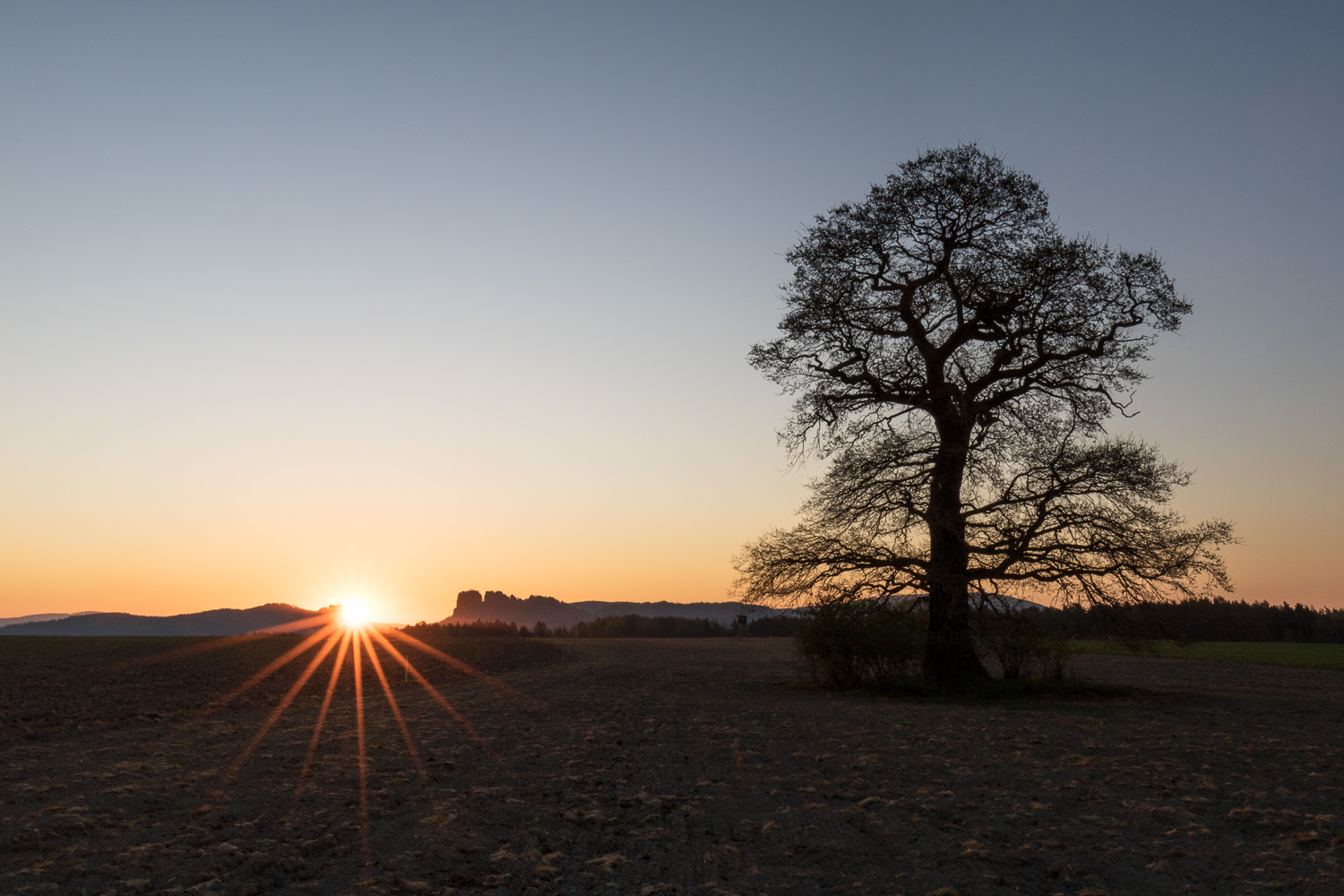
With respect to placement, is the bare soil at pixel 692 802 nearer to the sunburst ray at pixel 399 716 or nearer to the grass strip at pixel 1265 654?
the sunburst ray at pixel 399 716

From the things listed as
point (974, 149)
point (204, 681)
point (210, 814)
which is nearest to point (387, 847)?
point (210, 814)

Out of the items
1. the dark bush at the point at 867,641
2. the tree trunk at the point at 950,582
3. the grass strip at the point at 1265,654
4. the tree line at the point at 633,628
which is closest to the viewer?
the tree trunk at the point at 950,582

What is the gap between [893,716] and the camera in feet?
52.0

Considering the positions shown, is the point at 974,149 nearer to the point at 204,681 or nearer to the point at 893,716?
the point at 893,716

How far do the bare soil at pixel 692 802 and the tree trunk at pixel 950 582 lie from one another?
2.43m

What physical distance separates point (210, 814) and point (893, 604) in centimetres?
1668

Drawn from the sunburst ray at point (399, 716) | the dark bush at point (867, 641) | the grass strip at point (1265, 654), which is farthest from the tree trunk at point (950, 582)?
the grass strip at point (1265, 654)

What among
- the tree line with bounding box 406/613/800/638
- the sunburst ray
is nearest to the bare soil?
the sunburst ray

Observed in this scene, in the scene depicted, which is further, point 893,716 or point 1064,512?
point 1064,512

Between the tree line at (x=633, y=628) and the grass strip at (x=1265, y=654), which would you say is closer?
the grass strip at (x=1265, y=654)

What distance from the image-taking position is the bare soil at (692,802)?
20.1ft

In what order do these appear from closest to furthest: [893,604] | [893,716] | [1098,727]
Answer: [1098,727] → [893,716] → [893,604]

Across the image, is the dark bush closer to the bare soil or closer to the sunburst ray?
the bare soil

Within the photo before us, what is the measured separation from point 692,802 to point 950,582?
12330 mm
